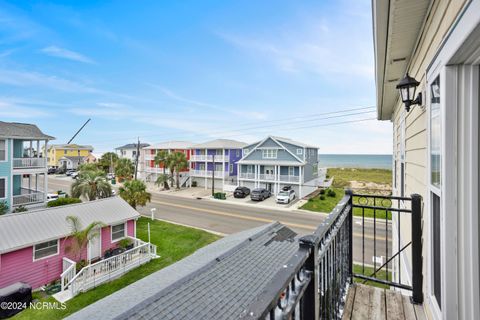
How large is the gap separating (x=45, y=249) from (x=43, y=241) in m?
0.55

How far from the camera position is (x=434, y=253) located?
2.25m

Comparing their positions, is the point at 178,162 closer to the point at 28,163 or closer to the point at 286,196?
the point at 286,196

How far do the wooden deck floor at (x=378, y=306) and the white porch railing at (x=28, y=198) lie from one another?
19711 mm

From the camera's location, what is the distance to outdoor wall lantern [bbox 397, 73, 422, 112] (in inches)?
119

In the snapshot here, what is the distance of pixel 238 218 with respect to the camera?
1681cm

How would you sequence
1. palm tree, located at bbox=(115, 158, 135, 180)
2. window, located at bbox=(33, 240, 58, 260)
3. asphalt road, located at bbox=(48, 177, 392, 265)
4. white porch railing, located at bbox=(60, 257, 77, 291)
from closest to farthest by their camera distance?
white porch railing, located at bbox=(60, 257, 77, 291) → window, located at bbox=(33, 240, 58, 260) → asphalt road, located at bbox=(48, 177, 392, 265) → palm tree, located at bbox=(115, 158, 135, 180)

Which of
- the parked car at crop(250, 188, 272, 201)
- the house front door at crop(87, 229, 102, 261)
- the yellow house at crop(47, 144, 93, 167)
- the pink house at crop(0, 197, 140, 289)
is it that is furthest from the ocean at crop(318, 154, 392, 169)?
the house front door at crop(87, 229, 102, 261)

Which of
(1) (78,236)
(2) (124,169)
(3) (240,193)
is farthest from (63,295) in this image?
(2) (124,169)

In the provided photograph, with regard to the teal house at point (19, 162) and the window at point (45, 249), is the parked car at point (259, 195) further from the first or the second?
the teal house at point (19, 162)

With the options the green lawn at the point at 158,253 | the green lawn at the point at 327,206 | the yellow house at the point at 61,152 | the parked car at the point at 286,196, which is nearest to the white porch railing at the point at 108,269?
the green lawn at the point at 158,253

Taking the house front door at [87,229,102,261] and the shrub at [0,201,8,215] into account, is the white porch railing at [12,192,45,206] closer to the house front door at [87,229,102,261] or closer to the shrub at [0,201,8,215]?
the shrub at [0,201,8,215]

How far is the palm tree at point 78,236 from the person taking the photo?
954 centimetres

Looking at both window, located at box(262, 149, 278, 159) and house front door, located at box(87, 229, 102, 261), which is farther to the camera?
window, located at box(262, 149, 278, 159)

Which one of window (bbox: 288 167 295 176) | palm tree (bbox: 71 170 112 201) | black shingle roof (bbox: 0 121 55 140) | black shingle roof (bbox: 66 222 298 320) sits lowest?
black shingle roof (bbox: 66 222 298 320)
